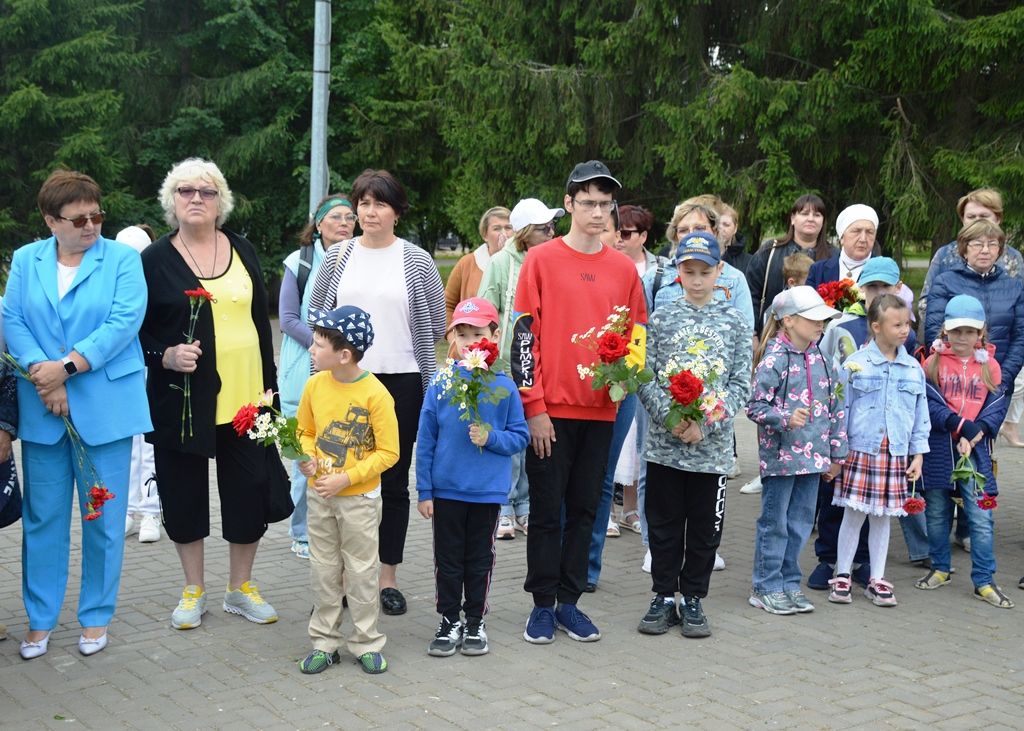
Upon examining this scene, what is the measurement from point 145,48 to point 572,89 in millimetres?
12271

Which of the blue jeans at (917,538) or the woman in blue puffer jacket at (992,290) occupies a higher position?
the woman in blue puffer jacket at (992,290)

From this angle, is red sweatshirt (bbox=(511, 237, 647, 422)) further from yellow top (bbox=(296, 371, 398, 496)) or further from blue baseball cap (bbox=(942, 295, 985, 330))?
blue baseball cap (bbox=(942, 295, 985, 330))

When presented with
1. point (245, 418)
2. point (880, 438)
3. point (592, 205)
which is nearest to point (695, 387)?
point (592, 205)

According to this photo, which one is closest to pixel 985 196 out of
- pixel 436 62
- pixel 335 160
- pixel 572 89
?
pixel 572 89

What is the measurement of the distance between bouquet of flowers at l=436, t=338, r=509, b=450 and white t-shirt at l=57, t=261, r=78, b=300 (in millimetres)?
1758

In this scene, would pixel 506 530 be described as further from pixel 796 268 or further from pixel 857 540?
pixel 796 268

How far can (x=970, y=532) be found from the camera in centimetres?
653

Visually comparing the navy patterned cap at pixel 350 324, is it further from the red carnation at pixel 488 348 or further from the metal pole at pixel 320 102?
the metal pole at pixel 320 102

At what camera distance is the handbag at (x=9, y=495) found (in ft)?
17.4

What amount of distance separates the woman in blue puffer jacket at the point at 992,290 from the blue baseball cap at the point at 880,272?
390 mm

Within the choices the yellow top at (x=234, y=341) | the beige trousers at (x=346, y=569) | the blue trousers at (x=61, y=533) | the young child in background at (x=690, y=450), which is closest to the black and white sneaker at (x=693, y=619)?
the young child in background at (x=690, y=450)

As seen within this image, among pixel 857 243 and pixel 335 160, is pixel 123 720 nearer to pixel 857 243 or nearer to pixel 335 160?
pixel 857 243

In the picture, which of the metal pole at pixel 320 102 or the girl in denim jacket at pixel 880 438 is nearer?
the girl in denim jacket at pixel 880 438

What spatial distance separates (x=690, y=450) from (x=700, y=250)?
3.16ft
